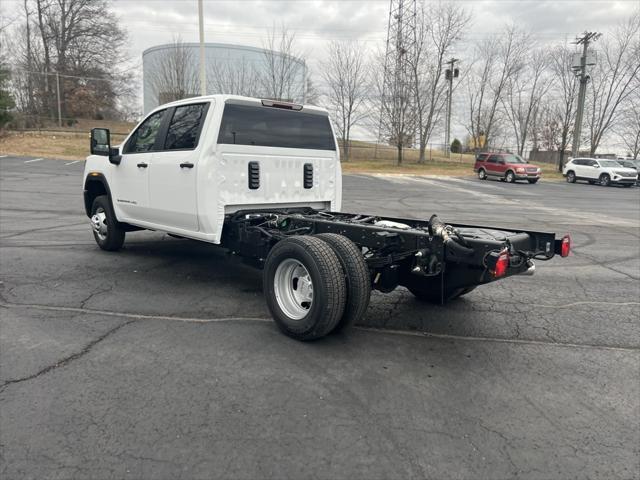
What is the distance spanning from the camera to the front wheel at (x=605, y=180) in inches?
1239

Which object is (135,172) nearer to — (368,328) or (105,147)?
(105,147)

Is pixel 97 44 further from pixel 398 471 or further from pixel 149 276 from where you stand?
pixel 398 471

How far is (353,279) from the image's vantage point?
3.87 m

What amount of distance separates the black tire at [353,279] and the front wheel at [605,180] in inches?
1313

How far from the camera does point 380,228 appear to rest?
410 centimetres

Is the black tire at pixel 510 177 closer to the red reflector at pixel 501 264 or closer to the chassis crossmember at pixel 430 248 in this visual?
the chassis crossmember at pixel 430 248

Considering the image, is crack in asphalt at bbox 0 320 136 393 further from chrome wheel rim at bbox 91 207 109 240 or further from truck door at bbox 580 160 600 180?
truck door at bbox 580 160 600 180

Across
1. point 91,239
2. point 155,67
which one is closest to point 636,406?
point 91,239

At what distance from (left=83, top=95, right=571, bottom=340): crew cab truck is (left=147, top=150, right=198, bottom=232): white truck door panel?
0.05ft

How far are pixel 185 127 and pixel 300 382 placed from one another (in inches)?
133

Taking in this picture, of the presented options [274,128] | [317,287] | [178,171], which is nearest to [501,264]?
[317,287]

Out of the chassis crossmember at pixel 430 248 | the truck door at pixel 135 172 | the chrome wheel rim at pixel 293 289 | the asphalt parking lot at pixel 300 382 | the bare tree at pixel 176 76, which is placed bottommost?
the asphalt parking lot at pixel 300 382

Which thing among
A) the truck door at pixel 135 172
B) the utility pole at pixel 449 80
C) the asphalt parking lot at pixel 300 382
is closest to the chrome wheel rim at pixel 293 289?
the asphalt parking lot at pixel 300 382

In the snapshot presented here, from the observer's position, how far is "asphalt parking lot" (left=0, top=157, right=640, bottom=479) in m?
2.61
